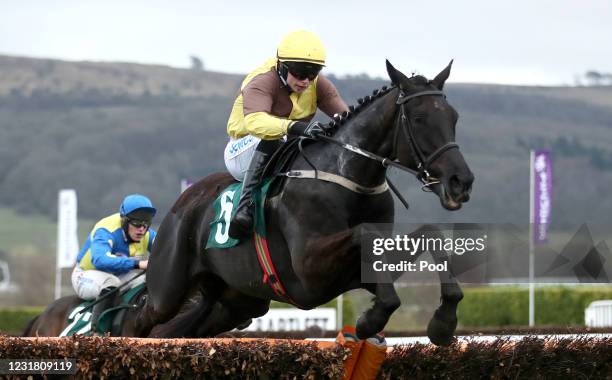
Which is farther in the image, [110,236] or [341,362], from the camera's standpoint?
[110,236]

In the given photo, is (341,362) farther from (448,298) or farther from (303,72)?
(303,72)

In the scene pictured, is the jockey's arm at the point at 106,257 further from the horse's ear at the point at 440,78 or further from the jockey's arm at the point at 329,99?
the horse's ear at the point at 440,78

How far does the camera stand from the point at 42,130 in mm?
48656

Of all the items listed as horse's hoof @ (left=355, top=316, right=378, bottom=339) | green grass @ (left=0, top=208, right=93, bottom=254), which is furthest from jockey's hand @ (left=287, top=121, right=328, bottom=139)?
green grass @ (left=0, top=208, right=93, bottom=254)

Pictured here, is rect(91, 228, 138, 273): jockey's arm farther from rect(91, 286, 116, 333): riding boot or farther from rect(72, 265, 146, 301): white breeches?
rect(91, 286, 116, 333): riding boot

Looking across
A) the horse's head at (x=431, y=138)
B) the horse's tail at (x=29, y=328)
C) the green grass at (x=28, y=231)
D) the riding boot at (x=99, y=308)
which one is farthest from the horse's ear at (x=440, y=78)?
the green grass at (x=28, y=231)

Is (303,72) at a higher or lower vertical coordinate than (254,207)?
higher

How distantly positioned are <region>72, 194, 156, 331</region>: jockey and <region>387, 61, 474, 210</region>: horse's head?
3189 millimetres

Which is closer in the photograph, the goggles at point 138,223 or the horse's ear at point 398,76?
the horse's ear at point 398,76

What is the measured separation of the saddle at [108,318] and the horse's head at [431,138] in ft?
10.0

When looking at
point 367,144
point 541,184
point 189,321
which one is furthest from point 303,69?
point 541,184

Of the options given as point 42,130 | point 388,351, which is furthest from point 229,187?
point 42,130

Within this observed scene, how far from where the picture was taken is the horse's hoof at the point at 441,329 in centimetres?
543

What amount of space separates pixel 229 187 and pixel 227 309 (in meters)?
0.94
